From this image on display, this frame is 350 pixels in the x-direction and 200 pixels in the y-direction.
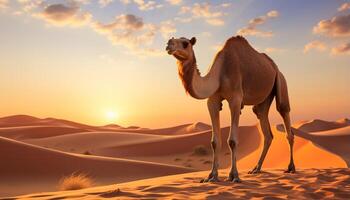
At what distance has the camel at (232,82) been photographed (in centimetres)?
628

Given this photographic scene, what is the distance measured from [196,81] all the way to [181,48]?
66 centimetres

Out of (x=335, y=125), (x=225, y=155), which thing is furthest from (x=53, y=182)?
(x=335, y=125)

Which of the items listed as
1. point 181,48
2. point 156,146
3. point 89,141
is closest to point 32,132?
point 89,141

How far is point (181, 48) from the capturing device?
611cm

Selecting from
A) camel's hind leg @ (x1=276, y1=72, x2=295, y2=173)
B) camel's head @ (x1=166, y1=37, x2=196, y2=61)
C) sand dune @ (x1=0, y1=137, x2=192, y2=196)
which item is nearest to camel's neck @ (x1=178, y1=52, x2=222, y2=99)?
camel's head @ (x1=166, y1=37, x2=196, y2=61)

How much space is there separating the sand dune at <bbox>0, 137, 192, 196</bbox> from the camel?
7041 millimetres

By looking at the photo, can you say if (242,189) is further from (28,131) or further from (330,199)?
(28,131)

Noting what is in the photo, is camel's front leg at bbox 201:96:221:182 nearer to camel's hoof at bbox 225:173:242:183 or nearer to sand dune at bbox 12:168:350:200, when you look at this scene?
camel's hoof at bbox 225:173:242:183

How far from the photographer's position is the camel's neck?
625 cm

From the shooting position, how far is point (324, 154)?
58.3 feet

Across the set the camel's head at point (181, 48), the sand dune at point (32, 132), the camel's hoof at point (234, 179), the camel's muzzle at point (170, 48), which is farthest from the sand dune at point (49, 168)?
the sand dune at point (32, 132)

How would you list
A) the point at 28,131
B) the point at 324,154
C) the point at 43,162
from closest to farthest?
1. the point at 43,162
2. the point at 324,154
3. the point at 28,131

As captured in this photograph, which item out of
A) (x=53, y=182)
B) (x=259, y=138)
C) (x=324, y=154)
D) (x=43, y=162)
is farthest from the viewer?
(x=259, y=138)

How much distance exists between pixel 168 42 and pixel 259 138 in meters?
24.9
